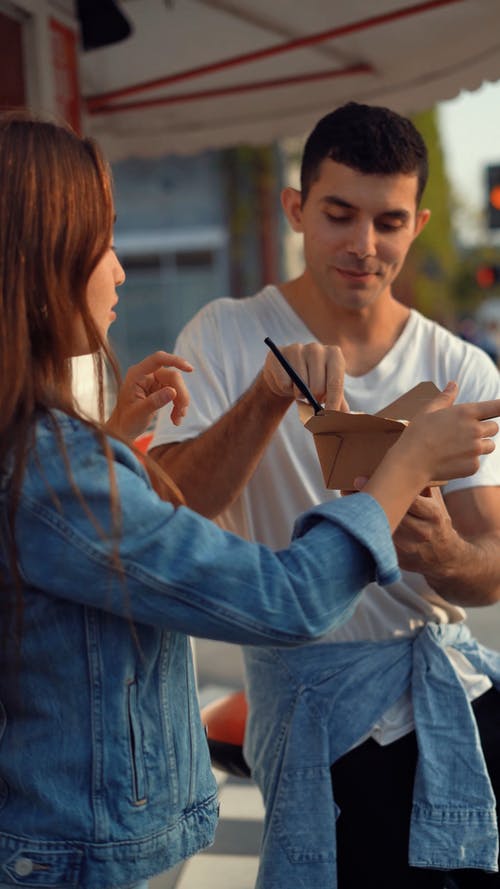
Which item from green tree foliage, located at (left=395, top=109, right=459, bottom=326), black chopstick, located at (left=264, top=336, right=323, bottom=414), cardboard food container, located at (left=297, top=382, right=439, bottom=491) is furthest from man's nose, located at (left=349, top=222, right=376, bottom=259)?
green tree foliage, located at (left=395, top=109, right=459, bottom=326)

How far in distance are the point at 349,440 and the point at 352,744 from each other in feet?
2.28

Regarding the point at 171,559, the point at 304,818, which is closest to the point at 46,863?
the point at 171,559

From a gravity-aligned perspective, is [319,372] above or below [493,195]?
below

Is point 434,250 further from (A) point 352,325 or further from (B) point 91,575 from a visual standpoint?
(B) point 91,575

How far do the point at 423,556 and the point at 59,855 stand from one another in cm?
79

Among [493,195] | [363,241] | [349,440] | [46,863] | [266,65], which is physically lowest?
[46,863]

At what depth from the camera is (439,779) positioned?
1.92 m

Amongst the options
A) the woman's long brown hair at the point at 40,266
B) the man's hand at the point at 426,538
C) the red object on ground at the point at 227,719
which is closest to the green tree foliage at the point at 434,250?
the red object on ground at the point at 227,719

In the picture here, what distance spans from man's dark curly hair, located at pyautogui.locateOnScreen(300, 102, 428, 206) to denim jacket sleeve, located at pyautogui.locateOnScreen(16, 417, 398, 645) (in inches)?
43.7

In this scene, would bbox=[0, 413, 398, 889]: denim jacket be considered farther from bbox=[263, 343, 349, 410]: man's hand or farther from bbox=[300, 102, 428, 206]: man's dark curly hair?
bbox=[300, 102, 428, 206]: man's dark curly hair

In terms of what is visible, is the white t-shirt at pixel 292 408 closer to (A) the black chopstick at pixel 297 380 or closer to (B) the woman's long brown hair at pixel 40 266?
(A) the black chopstick at pixel 297 380

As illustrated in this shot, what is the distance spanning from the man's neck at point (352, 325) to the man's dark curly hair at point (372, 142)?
0.27 meters

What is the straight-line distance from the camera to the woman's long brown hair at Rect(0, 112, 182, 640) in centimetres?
127

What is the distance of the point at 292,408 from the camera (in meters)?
2.19
